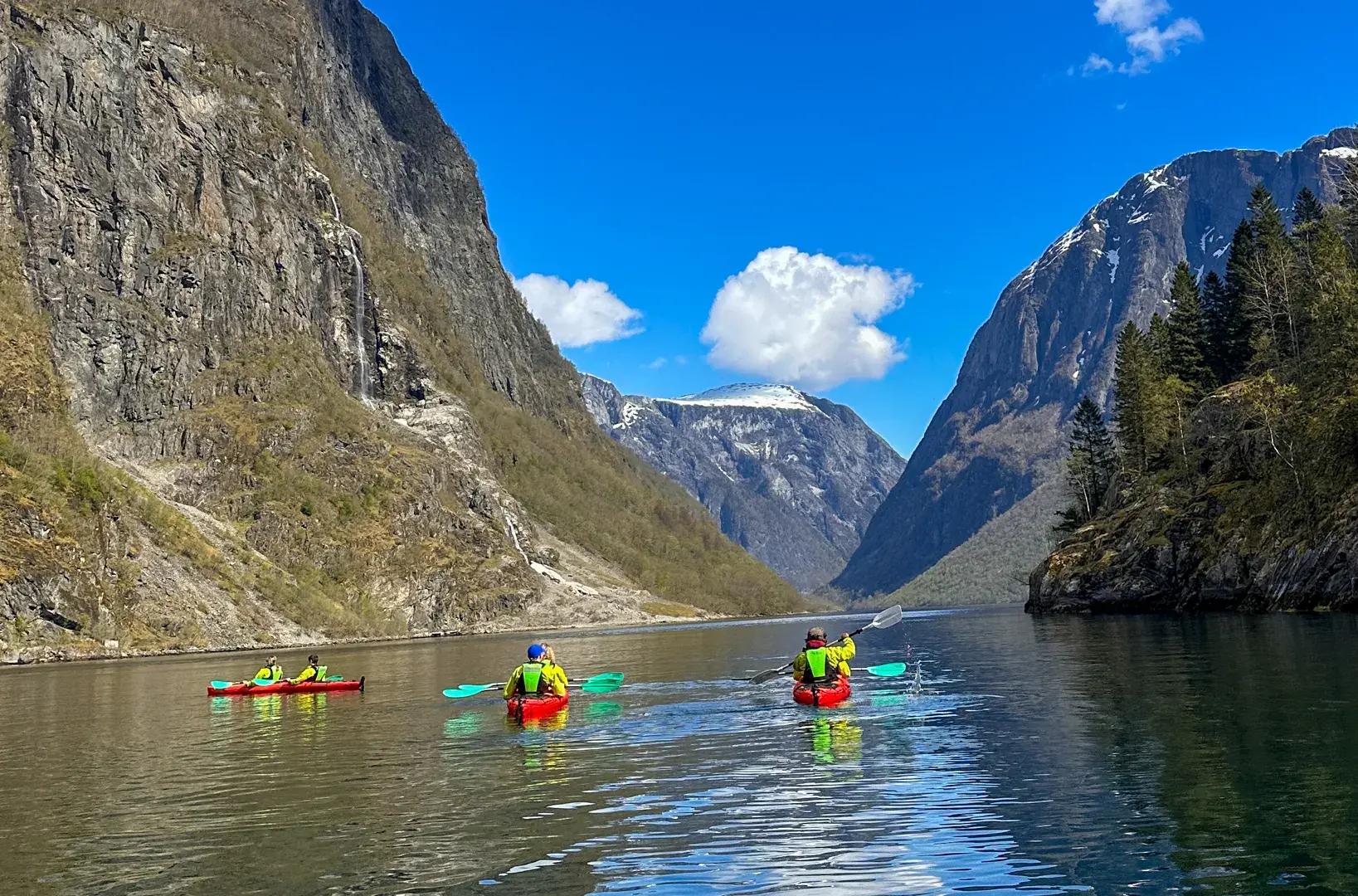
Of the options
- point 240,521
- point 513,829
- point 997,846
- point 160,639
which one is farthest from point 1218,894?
point 240,521

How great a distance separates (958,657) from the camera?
64.9 metres

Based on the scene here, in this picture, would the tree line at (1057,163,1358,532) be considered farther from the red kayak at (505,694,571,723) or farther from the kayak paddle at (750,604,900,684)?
the red kayak at (505,694,571,723)

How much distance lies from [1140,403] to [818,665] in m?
87.5

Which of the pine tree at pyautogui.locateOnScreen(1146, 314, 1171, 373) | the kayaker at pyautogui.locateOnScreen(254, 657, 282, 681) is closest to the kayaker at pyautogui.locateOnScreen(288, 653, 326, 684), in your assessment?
the kayaker at pyautogui.locateOnScreen(254, 657, 282, 681)

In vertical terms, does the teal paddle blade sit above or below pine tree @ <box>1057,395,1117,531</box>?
below

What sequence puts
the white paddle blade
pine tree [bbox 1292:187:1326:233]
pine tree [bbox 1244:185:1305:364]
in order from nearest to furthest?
→ the white paddle blade < pine tree [bbox 1244:185:1305:364] < pine tree [bbox 1292:187:1326:233]

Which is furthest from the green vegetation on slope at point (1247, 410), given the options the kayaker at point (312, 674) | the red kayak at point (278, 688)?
the kayaker at point (312, 674)

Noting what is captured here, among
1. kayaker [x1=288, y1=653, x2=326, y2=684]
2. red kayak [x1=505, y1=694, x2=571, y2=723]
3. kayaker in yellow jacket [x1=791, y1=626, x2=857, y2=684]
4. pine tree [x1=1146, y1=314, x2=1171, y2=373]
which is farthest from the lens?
pine tree [x1=1146, y1=314, x2=1171, y2=373]

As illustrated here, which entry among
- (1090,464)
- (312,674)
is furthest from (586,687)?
(1090,464)

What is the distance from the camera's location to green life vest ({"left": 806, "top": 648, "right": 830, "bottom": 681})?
39.8 m

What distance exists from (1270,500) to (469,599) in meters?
142

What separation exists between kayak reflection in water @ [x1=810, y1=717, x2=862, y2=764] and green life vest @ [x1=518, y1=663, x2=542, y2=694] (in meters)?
10.3

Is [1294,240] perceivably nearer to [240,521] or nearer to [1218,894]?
[1218,894]

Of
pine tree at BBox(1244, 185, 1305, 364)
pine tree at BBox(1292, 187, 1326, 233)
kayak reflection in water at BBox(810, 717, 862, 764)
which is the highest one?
pine tree at BBox(1292, 187, 1326, 233)
